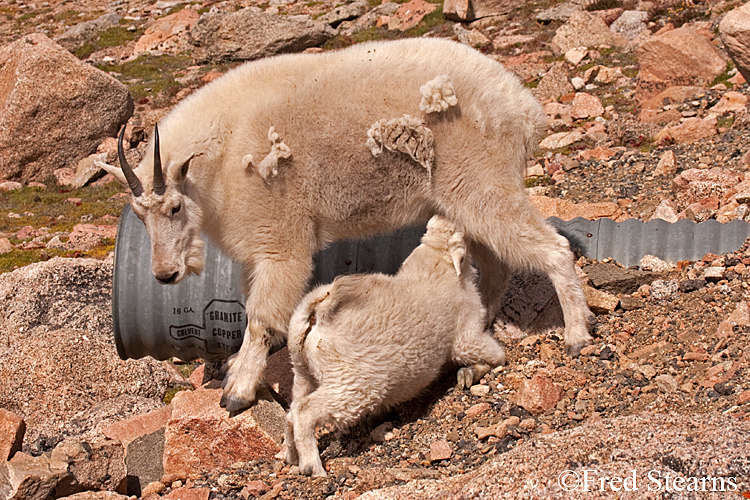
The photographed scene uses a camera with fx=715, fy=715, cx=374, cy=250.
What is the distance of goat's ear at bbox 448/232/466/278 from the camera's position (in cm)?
521

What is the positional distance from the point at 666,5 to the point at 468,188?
1664 centimetres

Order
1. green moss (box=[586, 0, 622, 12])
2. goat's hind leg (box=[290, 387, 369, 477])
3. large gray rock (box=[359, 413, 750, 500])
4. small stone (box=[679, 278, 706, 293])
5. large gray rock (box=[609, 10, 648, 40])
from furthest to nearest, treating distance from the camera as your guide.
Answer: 1. green moss (box=[586, 0, 622, 12])
2. large gray rock (box=[609, 10, 648, 40])
3. small stone (box=[679, 278, 706, 293])
4. goat's hind leg (box=[290, 387, 369, 477])
5. large gray rock (box=[359, 413, 750, 500])

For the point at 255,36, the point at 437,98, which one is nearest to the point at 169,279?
the point at 437,98

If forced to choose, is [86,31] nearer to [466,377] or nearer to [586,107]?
[586,107]

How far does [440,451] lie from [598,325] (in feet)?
6.44

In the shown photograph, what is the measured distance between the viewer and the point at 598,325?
568 cm

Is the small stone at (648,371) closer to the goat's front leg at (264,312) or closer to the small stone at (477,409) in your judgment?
the small stone at (477,409)

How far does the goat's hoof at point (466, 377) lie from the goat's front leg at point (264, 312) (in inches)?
53.0

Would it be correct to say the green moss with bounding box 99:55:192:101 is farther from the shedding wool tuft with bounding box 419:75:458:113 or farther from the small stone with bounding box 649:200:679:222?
the shedding wool tuft with bounding box 419:75:458:113

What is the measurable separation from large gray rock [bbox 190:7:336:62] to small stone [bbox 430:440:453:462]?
22421 millimetres

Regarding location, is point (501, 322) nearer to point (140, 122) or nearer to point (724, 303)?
point (724, 303)

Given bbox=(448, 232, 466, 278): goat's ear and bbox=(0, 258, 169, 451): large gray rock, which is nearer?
bbox=(448, 232, 466, 278): goat's ear

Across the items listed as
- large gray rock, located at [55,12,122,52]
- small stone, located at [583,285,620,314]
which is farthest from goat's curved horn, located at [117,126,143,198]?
large gray rock, located at [55,12,122,52]

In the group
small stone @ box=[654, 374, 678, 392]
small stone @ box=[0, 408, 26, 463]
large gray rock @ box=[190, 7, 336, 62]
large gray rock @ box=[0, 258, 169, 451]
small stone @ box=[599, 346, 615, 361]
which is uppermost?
small stone @ box=[654, 374, 678, 392]
